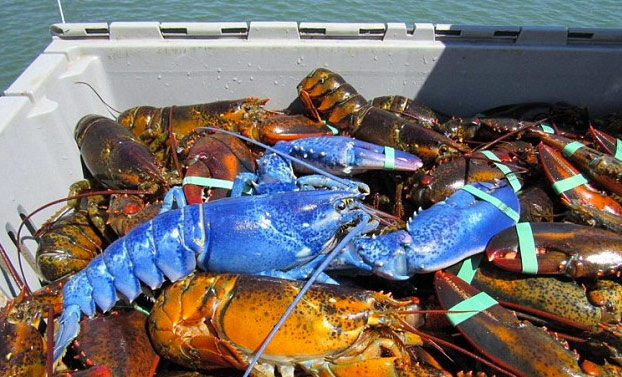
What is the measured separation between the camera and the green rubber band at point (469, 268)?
101 inches

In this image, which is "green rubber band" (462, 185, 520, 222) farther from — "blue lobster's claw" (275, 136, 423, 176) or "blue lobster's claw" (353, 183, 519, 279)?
"blue lobster's claw" (275, 136, 423, 176)

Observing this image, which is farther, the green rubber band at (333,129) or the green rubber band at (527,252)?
the green rubber band at (333,129)

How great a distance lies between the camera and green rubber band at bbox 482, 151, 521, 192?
3.15m

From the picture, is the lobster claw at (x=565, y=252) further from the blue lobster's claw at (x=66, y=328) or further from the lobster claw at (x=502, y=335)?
the blue lobster's claw at (x=66, y=328)

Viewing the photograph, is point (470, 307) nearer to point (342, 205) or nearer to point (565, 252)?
point (565, 252)

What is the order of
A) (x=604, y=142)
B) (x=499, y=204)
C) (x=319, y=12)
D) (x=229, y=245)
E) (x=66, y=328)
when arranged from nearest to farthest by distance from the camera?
(x=66, y=328), (x=229, y=245), (x=499, y=204), (x=604, y=142), (x=319, y=12)

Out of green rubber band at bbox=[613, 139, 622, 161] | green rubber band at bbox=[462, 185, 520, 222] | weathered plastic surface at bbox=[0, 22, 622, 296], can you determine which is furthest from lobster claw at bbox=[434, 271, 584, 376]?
weathered plastic surface at bbox=[0, 22, 622, 296]

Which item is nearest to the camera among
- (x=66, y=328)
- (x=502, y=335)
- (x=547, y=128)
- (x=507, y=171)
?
(x=502, y=335)

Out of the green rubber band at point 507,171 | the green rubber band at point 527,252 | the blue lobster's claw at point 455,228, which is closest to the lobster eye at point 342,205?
the blue lobster's claw at point 455,228

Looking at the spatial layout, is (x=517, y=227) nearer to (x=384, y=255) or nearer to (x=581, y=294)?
(x=581, y=294)

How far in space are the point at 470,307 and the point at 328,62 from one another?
2.51 m

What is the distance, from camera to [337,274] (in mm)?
2723

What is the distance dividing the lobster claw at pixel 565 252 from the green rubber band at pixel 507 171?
25.7 inches

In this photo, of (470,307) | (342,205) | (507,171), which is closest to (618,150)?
(507,171)
